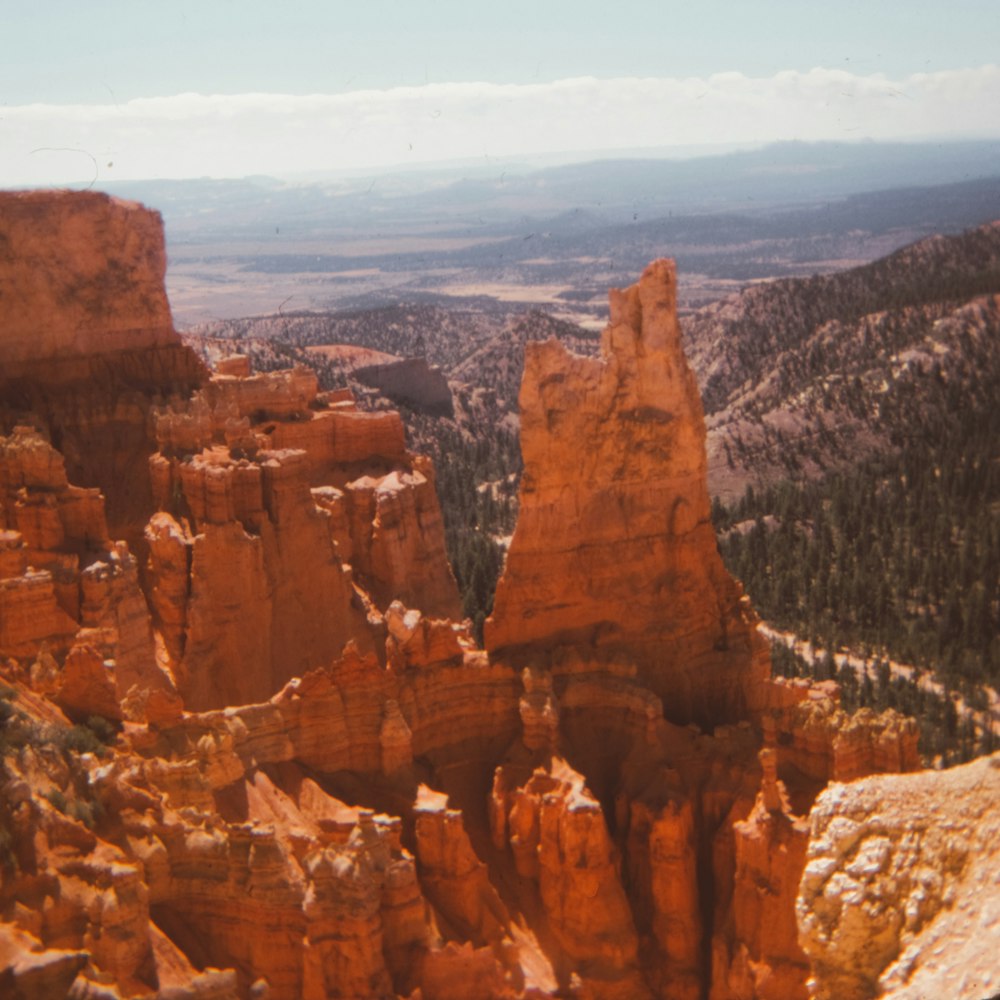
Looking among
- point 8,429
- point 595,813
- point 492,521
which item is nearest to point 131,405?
point 8,429

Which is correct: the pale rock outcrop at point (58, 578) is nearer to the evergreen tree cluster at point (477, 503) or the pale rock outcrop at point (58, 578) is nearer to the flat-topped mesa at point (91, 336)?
the flat-topped mesa at point (91, 336)

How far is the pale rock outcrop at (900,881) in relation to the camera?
6.62 metres

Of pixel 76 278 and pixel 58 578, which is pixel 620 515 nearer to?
pixel 58 578

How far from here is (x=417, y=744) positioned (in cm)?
1888

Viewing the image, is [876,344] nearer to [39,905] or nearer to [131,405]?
[131,405]

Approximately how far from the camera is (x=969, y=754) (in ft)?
119

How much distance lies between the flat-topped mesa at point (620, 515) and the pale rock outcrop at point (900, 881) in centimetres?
1306

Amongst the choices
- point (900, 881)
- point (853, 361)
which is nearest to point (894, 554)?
point (853, 361)

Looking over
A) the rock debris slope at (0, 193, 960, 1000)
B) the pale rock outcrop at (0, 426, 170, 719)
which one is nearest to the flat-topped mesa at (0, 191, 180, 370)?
the rock debris slope at (0, 193, 960, 1000)

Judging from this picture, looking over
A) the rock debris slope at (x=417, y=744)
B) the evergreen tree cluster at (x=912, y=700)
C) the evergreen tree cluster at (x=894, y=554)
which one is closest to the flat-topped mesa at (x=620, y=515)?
the rock debris slope at (x=417, y=744)

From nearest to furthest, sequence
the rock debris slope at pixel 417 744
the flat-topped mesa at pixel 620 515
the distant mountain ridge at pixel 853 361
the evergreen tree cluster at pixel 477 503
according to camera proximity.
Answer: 1. the rock debris slope at pixel 417 744
2. the flat-topped mesa at pixel 620 515
3. the evergreen tree cluster at pixel 477 503
4. the distant mountain ridge at pixel 853 361

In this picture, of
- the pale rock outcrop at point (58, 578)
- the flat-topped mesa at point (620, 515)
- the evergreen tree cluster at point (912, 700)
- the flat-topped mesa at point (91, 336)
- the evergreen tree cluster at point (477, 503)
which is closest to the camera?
the pale rock outcrop at point (58, 578)

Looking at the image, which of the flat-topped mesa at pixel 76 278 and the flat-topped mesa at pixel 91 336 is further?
the flat-topped mesa at pixel 76 278

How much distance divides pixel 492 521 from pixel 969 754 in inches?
1303
